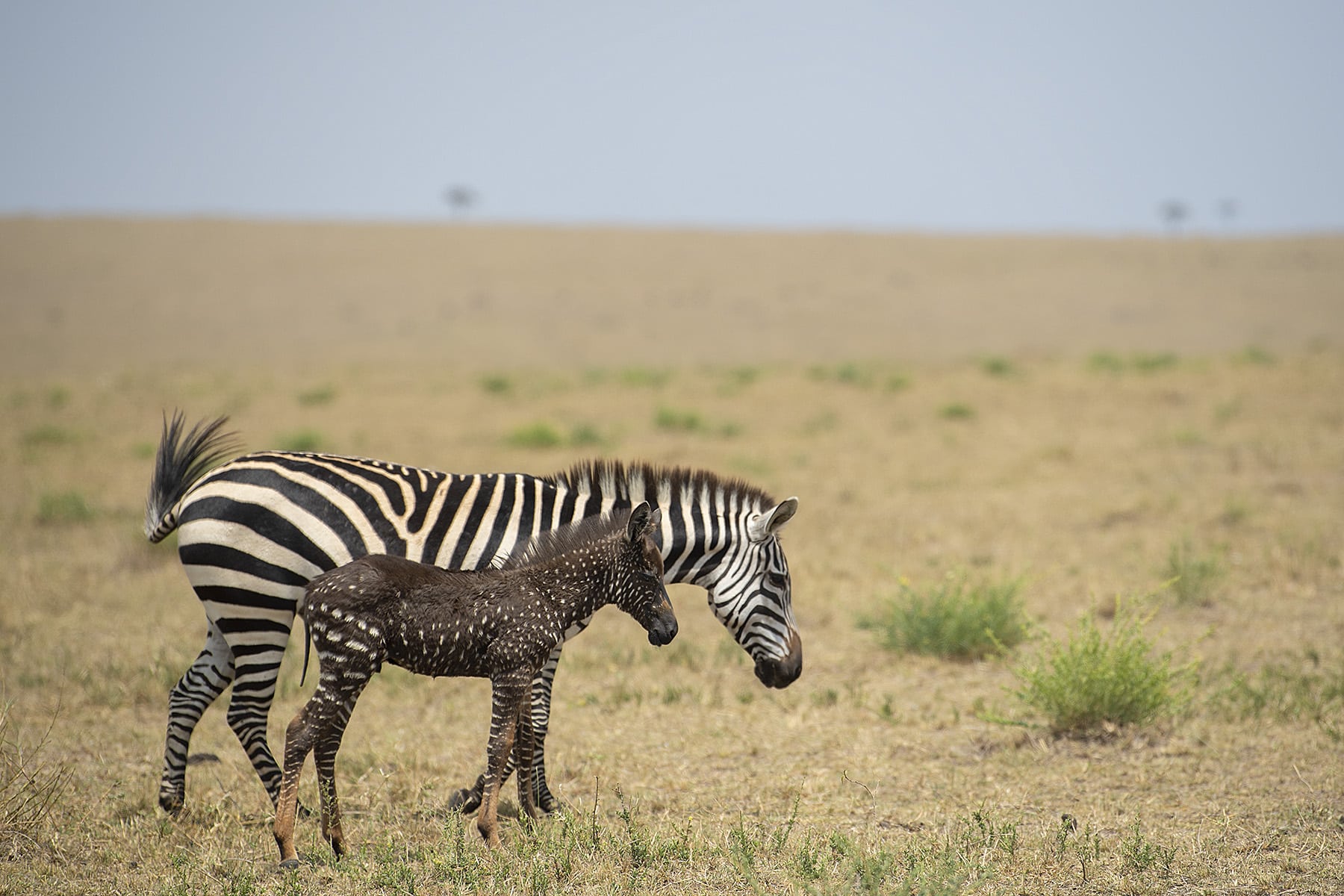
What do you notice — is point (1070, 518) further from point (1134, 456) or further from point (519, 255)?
point (519, 255)

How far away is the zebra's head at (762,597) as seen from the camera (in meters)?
5.44

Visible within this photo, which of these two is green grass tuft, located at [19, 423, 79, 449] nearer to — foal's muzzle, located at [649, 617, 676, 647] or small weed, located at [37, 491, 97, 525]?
small weed, located at [37, 491, 97, 525]

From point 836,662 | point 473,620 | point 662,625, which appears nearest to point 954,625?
point 836,662

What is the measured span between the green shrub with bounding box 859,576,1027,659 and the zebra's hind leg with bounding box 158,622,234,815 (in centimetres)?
469

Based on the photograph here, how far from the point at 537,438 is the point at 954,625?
9.86m

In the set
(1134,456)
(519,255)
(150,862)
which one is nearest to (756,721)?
(150,862)

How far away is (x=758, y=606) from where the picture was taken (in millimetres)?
5457

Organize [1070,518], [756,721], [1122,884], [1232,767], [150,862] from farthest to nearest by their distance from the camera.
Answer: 1. [1070,518]
2. [756,721]
3. [1232,767]
4. [150,862]
5. [1122,884]

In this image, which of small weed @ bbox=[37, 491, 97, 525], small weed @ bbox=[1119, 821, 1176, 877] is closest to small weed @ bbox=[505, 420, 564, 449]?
small weed @ bbox=[37, 491, 97, 525]

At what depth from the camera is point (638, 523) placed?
4.87 meters

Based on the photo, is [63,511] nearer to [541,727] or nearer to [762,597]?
[541,727]

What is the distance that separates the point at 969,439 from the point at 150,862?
14.4 m

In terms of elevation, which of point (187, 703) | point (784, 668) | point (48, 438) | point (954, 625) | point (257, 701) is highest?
point (48, 438)

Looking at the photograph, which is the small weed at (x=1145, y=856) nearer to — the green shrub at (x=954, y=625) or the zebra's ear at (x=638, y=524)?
the zebra's ear at (x=638, y=524)
